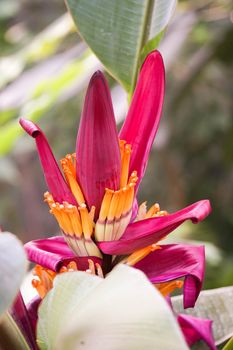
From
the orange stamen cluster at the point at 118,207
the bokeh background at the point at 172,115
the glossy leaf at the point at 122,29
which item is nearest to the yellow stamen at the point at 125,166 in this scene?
the orange stamen cluster at the point at 118,207

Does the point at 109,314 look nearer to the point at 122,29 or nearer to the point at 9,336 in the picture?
the point at 9,336

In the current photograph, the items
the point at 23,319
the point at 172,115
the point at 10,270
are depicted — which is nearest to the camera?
the point at 10,270

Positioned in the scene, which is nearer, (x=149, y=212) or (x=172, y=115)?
(x=149, y=212)

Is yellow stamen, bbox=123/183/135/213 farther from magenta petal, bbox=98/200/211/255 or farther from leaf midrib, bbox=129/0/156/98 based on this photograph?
leaf midrib, bbox=129/0/156/98

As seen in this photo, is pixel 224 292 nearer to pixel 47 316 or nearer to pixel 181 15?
pixel 47 316

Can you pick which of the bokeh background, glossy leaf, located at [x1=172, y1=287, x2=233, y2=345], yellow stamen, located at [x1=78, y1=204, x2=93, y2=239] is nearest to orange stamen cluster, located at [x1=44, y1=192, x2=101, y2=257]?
yellow stamen, located at [x1=78, y1=204, x2=93, y2=239]

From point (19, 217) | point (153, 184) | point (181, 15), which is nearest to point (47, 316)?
point (181, 15)

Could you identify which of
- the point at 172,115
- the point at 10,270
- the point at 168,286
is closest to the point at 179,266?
the point at 168,286

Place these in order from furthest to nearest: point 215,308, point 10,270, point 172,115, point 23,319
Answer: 1. point 172,115
2. point 215,308
3. point 23,319
4. point 10,270
